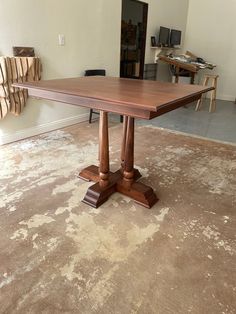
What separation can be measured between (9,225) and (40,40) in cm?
227

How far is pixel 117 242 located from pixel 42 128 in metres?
2.24

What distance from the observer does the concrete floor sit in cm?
345

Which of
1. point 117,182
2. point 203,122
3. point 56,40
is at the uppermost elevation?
point 56,40

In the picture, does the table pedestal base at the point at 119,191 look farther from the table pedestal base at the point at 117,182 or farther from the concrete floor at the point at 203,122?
the concrete floor at the point at 203,122

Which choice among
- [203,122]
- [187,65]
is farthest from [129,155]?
[187,65]

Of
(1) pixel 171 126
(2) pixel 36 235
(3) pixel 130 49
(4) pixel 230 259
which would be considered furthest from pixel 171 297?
(3) pixel 130 49

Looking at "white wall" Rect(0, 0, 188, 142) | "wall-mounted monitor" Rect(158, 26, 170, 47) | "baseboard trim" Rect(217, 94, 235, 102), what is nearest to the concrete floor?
"baseboard trim" Rect(217, 94, 235, 102)

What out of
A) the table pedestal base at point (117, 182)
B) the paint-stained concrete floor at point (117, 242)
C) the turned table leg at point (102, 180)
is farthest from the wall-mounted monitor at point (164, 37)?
the turned table leg at point (102, 180)

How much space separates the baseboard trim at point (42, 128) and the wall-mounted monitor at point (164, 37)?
2521 millimetres

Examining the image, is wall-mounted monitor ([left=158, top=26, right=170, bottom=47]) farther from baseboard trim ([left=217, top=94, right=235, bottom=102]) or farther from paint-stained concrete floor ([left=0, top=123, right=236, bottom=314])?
paint-stained concrete floor ([left=0, top=123, right=236, bottom=314])

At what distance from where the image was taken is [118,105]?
127 cm

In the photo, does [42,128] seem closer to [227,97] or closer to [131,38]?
[131,38]

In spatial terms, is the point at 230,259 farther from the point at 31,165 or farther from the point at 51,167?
the point at 31,165

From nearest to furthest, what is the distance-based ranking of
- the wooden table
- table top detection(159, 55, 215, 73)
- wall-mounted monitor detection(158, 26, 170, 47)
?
the wooden table < table top detection(159, 55, 215, 73) < wall-mounted monitor detection(158, 26, 170, 47)
